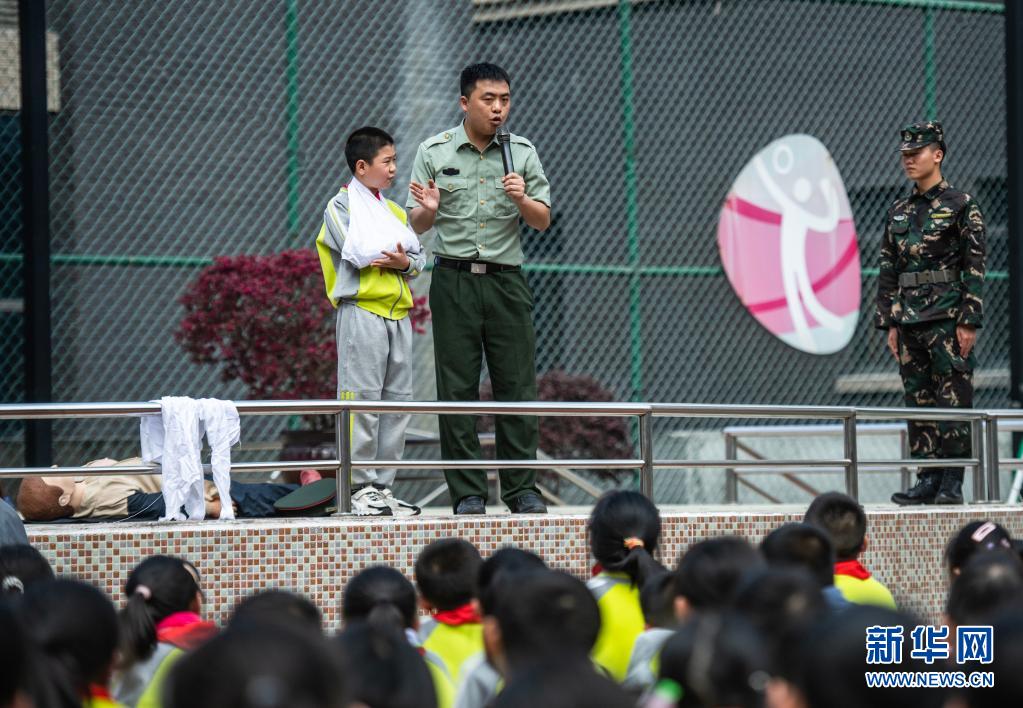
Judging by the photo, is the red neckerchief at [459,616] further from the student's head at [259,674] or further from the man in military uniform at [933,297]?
the man in military uniform at [933,297]

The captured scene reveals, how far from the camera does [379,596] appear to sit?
360cm

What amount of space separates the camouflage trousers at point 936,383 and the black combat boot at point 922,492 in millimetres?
21

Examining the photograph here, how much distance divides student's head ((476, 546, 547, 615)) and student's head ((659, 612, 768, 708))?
0.76 metres

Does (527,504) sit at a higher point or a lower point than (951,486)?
lower

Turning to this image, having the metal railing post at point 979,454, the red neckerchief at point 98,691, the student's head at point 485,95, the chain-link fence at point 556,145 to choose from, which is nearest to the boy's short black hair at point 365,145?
the student's head at point 485,95

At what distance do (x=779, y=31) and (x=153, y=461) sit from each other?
25.2ft

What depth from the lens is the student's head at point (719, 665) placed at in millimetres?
2328

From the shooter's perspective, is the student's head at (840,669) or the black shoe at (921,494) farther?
the black shoe at (921,494)

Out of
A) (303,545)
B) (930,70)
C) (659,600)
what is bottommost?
(659,600)

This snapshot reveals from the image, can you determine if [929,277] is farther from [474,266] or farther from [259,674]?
[259,674]

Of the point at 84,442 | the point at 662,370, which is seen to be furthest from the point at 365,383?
the point at 662,370

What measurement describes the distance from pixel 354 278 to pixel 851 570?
102 inches

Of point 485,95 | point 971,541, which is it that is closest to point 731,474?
point 485,95

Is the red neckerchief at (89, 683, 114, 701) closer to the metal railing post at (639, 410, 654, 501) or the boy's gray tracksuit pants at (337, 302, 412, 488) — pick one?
the boy's gray tracksuit pants at (337, 302, 412, 488)
